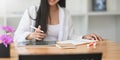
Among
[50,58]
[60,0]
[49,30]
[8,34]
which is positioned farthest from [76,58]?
[60,0]

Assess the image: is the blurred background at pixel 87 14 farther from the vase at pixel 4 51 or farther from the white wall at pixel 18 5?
the vase at pixel 4 51

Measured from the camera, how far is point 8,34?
164cm

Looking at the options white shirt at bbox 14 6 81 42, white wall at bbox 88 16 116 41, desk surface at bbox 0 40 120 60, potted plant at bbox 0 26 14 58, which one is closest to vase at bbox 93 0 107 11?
white wall at bbox 88 16 116 41

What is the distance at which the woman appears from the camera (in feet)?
7.76

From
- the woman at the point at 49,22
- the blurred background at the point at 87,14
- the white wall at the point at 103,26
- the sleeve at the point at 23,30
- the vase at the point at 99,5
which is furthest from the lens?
the white wall at the point at 103,26

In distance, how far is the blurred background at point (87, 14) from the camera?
11.3ft

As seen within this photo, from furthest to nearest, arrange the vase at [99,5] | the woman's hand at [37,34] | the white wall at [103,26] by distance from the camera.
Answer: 1. the white wall at [103,26]
2. the vase at [99,5]
3. the woman's hand at [37,34]

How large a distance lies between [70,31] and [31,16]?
0.44m

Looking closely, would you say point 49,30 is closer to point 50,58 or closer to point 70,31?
point 70,31

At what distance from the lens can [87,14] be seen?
11.5ft

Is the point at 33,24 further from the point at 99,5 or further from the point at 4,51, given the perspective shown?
the point at 99,5

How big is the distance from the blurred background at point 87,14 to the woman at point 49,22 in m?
0.87

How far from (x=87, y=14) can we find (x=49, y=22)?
3.67 ft

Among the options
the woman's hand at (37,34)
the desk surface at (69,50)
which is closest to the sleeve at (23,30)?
the woman's hand at (37,34)
